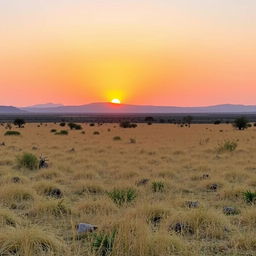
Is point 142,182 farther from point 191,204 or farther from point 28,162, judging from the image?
point 28,162

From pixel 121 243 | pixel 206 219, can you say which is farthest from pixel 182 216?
pixel 121 243

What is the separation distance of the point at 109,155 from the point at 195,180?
9.26m

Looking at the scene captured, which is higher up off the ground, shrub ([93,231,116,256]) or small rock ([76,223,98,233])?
shrub ([93,231,116,256])

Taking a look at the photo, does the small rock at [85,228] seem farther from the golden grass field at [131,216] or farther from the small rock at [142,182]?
the small rock at [142,182]

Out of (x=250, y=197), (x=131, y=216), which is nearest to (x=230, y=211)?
(x=250, y=197)

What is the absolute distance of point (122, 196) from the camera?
10289mm

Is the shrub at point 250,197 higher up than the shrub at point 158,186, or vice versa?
the shrub at point 250,197

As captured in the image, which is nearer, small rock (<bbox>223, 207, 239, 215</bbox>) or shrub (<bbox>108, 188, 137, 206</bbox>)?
small rock (<bbox>223, 207, 239, 215</bbox>)

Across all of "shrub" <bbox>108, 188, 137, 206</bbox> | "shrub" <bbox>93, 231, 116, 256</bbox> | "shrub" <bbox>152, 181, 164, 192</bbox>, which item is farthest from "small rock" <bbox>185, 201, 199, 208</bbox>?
"shrub" <bbox>93, 231, 116, 256</bbox>

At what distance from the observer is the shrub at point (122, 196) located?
33.1 feet

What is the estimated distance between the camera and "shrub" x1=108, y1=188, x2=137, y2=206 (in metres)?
10.1

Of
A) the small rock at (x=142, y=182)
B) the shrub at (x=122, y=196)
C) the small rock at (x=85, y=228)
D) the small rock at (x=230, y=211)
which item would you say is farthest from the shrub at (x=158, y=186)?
the small rock at (x=85, y=228)

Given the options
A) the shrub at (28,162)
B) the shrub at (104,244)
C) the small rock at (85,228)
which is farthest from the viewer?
the shrub at (28,162)

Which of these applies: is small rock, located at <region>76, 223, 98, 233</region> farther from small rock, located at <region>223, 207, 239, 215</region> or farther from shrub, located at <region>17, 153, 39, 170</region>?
shrub, located at <region>17, 153, 39, 170</region>
